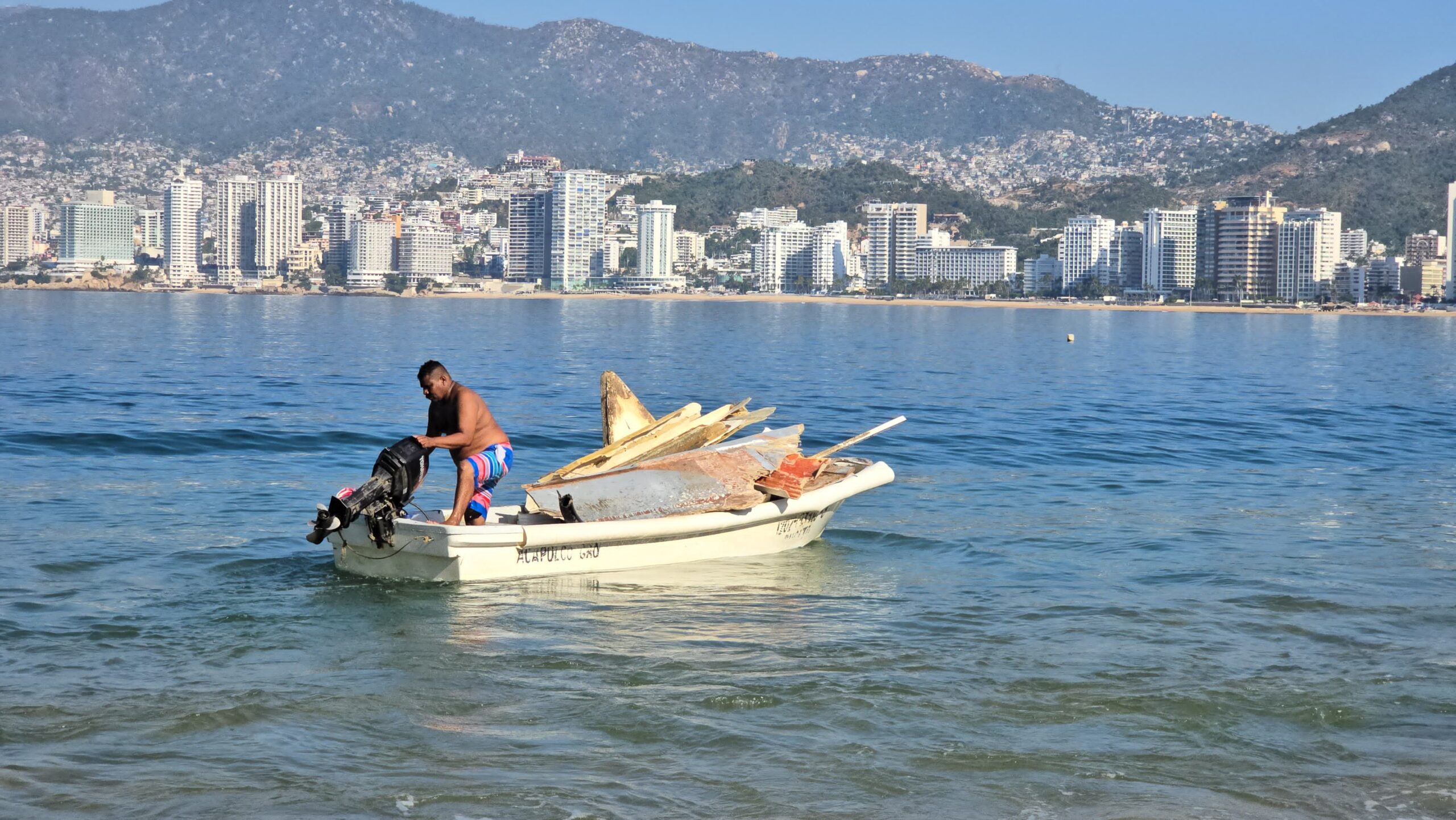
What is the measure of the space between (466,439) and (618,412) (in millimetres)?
2724

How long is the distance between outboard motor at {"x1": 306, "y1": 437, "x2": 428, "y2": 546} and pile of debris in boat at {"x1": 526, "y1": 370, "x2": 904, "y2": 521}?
1.28 metres

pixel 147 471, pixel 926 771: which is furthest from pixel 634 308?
pixel 926 771

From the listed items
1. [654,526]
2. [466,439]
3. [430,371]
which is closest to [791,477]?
[654,526]

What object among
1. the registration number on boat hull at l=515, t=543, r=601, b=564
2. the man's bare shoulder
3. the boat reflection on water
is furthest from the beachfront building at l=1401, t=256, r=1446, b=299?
the man's bare shoulder

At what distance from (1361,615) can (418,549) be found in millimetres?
6799

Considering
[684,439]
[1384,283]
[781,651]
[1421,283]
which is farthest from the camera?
[1384,283]

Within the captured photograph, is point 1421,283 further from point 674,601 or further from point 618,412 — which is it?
point 674,601

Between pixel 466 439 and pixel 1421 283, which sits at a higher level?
pixel 1421 283

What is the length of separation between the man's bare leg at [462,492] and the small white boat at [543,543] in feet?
0.81

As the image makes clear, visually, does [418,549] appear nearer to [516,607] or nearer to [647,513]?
[516,607]

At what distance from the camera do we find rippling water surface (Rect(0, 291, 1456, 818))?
6699mm

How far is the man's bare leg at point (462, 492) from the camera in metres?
10.8

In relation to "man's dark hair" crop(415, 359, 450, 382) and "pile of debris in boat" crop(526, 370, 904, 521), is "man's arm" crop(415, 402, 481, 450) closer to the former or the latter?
"man's dark hair" crop(415, 359, 450, 382)

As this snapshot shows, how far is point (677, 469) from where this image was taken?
38.6 feet
